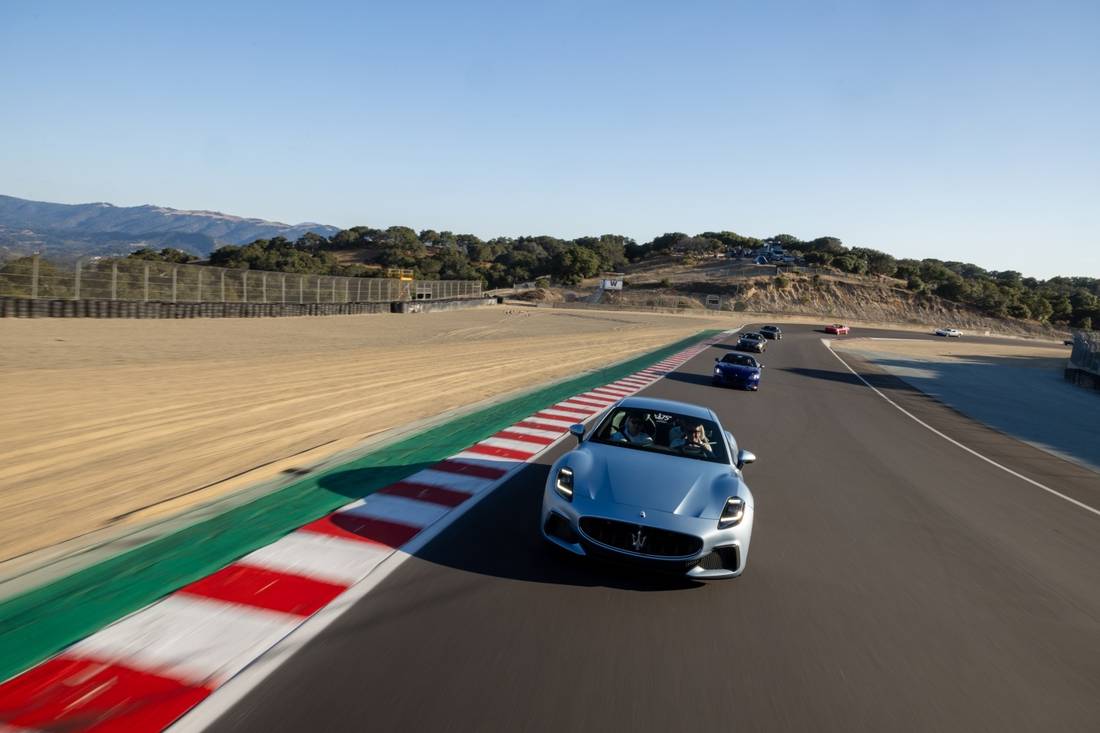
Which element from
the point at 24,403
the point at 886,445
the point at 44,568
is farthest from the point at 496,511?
the point at 886,445

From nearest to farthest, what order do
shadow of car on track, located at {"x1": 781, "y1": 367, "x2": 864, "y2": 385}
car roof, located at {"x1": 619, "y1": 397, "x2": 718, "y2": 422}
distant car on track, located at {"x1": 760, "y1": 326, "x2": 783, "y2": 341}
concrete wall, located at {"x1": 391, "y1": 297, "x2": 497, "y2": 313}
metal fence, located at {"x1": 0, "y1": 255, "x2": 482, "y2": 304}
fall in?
car roof, located at {"x1": 619, "y1": 397, "x2": 718, "y2": 422} → metal fence, located at {"x1": 0, "y1": 255, "x2": 482, "y2": 304} → shadow of car on track, located at {"x1": 781, "y1": 367, "x2": 864, "y2": 385} → concrete wall, located at {"x1": 391, "y1": 297, "x2": 497, "y2": 313} → distant car on track, located at {"x1": 760, "y1": 326, "x2": 783, "y2": 341}

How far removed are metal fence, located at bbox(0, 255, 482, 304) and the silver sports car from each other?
25.7 metres

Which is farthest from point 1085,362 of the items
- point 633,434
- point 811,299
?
point 811,299

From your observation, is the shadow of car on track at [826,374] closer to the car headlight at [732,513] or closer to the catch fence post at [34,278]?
the car headlight at [732,513]

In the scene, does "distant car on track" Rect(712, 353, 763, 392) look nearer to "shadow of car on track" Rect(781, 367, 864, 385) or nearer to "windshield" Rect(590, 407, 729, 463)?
"shadow of car on track" Rect(781, 367, 864, 385)

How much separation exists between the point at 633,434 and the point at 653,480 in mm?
1292

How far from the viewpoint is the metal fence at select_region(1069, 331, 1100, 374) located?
33875 mm

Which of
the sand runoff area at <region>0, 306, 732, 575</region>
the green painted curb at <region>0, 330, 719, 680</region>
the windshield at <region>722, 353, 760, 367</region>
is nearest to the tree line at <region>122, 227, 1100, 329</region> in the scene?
the sand runoff area at <region>0, 306, 732, 575</region>

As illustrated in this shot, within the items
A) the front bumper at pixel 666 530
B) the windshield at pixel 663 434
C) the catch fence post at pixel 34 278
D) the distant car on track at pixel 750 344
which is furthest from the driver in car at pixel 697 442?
the distant car on track at pixel 750 344

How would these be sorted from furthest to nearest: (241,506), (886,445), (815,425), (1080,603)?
(815,425)
(886,445)
(241,506)
(1080,603)

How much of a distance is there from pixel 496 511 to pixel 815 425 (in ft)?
34.7

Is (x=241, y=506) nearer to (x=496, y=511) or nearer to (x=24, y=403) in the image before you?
(x=496, y=511)

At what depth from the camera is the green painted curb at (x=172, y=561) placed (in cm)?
447

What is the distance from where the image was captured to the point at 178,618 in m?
4.72
